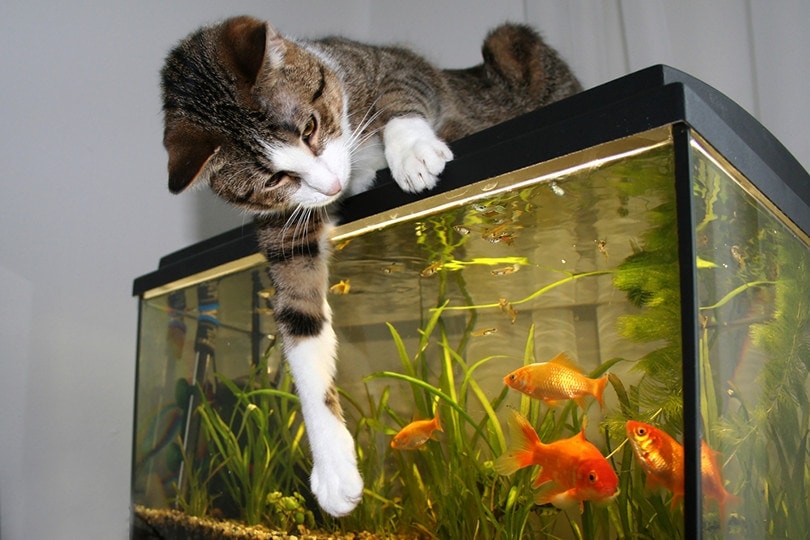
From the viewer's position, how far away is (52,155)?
1819 millimetres

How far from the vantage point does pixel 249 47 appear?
109 cm

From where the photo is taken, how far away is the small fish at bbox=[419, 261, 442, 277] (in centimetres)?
105

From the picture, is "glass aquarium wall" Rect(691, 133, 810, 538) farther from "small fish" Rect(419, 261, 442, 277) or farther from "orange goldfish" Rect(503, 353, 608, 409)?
"small fish" Rect(419, 261, 442, 277)

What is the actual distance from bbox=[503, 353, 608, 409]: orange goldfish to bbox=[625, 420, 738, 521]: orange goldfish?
0.20 feet

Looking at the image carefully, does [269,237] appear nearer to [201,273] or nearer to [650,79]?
[201,273]

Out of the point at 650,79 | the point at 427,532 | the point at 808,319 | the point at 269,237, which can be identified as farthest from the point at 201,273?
the point at 808,319

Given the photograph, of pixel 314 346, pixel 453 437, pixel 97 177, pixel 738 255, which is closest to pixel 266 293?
pixel 314 346

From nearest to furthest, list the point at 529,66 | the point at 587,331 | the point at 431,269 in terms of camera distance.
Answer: the point at 587,331
the point at 431,269
the point at 529,66

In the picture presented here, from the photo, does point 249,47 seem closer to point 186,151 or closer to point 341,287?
point 186,151

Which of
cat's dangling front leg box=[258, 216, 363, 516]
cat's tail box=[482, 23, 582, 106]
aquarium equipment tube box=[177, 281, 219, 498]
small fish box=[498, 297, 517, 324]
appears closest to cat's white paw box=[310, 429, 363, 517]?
cat's dangling front leg box=[258, 216, 363, 516]

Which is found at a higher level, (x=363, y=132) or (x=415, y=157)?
(x=363, y=132)

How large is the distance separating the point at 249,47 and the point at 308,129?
17cm

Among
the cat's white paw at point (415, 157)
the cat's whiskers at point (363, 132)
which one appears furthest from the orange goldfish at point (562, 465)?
the cat's whiskers at point (363, 132)

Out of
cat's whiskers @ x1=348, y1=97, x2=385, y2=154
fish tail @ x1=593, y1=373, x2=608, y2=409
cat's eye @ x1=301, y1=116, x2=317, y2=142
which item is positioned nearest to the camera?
fish tail @ x1=593, y1=373, x2=608, y2=409
